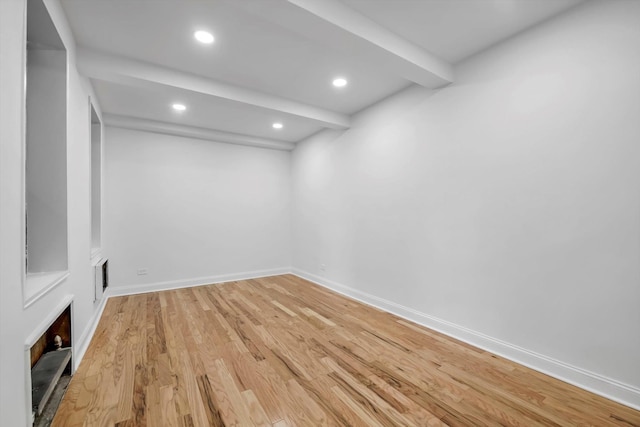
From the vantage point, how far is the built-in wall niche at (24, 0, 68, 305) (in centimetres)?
194

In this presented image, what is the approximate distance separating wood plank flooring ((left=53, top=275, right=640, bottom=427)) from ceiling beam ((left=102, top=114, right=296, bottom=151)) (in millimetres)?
2763

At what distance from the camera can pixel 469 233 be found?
104 inches

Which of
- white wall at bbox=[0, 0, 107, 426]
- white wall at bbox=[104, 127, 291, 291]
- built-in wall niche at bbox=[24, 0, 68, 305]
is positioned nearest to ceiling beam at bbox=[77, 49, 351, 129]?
built-in wall niche at bbox=[24, 0, 68, 305]

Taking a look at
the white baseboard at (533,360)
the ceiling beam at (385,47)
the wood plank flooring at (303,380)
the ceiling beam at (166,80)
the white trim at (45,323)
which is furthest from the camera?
the ceiling beam at (166,80)

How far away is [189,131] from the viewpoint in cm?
450

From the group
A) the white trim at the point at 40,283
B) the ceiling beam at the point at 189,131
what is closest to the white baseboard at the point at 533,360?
the white trim at the point at 40,283

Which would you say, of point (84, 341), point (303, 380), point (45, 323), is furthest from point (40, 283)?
point (303, 380)

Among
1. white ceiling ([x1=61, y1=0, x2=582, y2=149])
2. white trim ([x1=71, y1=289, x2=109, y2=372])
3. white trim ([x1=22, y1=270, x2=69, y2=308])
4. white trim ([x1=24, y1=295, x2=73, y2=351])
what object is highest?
white ceiling ([x1=61, y1=0, x2=582, y2=149])

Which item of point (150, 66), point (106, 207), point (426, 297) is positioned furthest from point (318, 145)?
point (106, 207)

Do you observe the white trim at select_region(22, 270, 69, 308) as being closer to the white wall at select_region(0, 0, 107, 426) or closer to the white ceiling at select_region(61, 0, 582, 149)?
the white wall at select_region(0, 0, 107, 426)

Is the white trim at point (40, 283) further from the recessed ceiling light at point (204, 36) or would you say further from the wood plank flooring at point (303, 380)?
the recessed ceiling light at point (204, 36)

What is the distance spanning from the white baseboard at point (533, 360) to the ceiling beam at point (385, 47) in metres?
2.47

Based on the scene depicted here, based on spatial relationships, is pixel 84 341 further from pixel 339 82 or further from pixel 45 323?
pixel 339 82

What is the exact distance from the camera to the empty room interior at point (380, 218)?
170 centimetres
